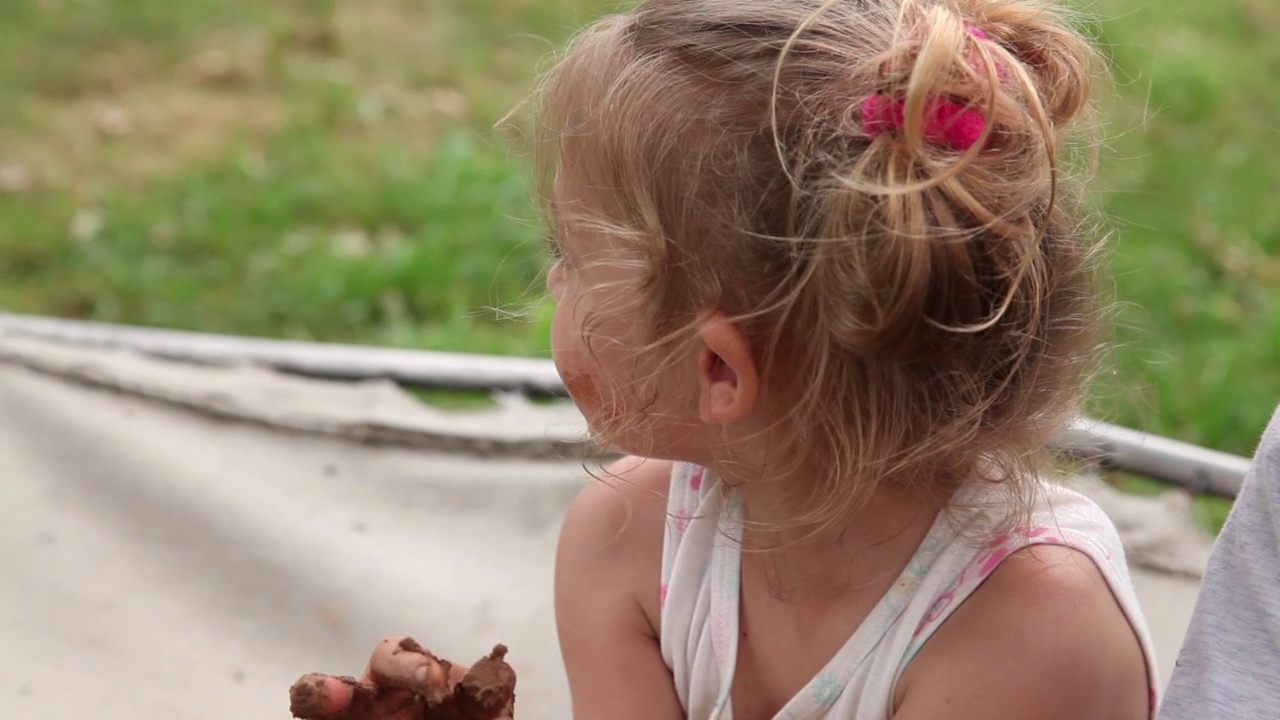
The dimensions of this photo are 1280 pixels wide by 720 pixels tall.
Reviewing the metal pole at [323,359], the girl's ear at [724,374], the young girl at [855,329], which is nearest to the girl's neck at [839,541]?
the young girl at [855,329]

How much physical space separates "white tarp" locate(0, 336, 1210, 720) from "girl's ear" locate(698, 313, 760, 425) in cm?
56

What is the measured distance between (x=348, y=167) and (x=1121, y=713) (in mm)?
1924

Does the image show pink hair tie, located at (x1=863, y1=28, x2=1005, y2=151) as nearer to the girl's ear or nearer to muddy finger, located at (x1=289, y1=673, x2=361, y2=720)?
the girl's ear

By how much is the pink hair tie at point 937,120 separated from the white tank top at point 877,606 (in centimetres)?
27

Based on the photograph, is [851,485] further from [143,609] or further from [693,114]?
[143,609]

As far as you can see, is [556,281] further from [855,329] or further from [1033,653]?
[1033,653]

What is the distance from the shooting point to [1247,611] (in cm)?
79

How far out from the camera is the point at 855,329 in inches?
32.1

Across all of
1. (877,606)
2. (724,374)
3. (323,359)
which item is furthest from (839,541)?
(323,359)

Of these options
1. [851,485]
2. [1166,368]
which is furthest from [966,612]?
[1166,368]

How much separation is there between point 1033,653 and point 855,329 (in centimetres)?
26

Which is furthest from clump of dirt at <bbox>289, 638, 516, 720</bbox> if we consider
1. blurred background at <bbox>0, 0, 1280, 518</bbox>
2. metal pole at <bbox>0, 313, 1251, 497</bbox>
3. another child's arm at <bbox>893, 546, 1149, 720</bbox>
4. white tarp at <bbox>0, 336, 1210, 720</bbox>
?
blurred background at <bbox>0, 0, 1280, 518</bbox>

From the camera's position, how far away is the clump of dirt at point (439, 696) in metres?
0.94

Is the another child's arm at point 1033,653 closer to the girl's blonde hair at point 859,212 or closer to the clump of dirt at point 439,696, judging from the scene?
the girl's blonde hair at point 859,212
